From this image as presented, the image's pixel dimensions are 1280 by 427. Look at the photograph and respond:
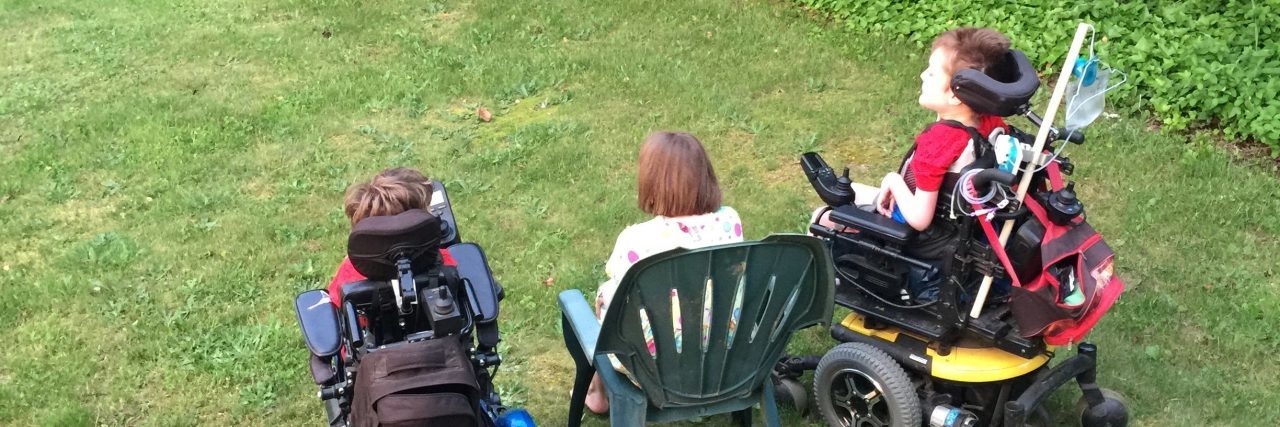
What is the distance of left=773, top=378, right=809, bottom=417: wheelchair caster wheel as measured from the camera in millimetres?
4234

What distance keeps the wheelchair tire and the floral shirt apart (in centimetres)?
74

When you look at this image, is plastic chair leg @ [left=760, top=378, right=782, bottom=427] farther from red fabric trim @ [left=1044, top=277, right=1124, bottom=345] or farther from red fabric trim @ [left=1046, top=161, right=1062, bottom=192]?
red fabric trim @ [left=1046, top=161, right=1062, bottom=192]

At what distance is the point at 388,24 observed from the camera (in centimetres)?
885

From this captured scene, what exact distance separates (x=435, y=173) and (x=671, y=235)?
10.4 feet

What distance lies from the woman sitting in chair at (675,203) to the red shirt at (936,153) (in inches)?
26.0

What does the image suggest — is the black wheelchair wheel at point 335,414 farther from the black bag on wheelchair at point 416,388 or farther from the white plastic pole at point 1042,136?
the white plastic pole at point 1042,136

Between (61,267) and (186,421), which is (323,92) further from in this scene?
(186,421)

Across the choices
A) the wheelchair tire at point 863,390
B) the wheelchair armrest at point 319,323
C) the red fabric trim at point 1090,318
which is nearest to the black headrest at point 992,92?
the red fabric trim at point 1090,318

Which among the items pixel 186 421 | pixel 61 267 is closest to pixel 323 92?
pixel 61 267

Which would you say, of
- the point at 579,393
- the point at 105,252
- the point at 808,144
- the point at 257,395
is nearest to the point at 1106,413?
the point at 579,393

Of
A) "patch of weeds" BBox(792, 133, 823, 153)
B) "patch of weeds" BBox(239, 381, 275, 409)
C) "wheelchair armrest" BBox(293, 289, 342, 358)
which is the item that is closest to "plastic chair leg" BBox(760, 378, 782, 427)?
"wheelchair armrest" BBox(293, 289, 342, 358)

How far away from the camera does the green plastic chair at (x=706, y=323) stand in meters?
3.11

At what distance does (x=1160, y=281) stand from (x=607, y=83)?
379 cm

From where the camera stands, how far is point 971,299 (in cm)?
375
